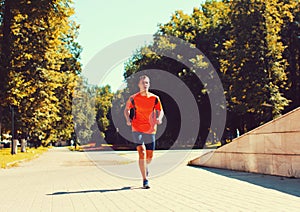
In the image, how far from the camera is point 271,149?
31.6 ft

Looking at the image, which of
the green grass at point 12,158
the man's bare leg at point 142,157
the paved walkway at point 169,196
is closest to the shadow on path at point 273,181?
the paved walkway at point 169,196

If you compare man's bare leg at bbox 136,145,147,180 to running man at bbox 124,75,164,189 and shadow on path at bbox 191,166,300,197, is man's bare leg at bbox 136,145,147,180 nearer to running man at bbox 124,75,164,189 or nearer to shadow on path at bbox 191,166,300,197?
running man at bbox 124,75,164,189

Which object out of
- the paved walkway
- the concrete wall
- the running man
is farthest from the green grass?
the running man

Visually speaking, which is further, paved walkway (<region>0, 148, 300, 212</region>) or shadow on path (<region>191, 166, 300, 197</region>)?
shadow on path (<region>191, 166, 300, 197</region>)

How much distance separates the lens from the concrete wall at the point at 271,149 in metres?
8.93

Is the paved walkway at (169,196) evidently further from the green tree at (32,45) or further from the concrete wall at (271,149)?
the green tree at (32,45)

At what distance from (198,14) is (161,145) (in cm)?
1472

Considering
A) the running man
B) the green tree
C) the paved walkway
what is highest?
the green tree

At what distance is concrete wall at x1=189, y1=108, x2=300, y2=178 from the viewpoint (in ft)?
29.3

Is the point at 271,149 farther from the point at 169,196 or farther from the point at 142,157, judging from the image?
the point at 169,196

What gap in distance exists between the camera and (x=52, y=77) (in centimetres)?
2281

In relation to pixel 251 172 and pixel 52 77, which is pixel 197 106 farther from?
pixel 251 172

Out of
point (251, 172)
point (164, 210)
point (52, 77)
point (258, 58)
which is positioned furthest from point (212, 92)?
point (164, 210)

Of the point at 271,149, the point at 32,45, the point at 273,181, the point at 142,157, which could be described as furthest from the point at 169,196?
the point at 32,45
